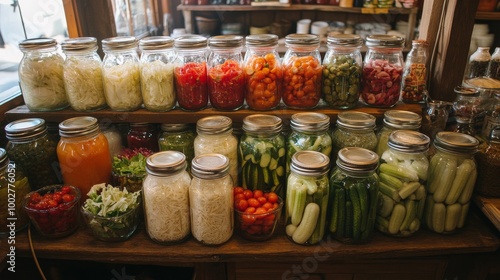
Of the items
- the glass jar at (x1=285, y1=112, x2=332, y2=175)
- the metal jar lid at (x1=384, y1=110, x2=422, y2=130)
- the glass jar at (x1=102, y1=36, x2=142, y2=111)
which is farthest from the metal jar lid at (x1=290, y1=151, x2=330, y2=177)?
the glass jar at (x1=102, y1=36, x2=142, y2=111)

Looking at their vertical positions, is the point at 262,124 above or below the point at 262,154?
above

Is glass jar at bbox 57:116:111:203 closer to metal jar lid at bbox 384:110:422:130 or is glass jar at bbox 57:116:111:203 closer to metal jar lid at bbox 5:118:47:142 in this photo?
metal jar lid at bbox 5:118:47:142

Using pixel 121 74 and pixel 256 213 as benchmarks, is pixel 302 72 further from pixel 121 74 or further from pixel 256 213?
pixel 121 74

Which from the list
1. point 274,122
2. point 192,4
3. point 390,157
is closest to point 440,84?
point 390,157

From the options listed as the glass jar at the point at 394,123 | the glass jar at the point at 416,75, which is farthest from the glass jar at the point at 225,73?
the glass jar at the point at 416,75

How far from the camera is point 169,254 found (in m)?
1.24

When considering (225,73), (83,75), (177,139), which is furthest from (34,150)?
(225,73)

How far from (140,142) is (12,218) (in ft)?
1.74

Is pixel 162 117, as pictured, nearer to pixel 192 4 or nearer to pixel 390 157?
pixel 390 157

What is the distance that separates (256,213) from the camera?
1221 millimetres

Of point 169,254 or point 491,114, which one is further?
point 491,114

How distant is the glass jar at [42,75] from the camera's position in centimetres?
139

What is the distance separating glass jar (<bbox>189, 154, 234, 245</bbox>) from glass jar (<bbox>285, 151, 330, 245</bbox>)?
21cm

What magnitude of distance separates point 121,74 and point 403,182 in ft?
3.57
